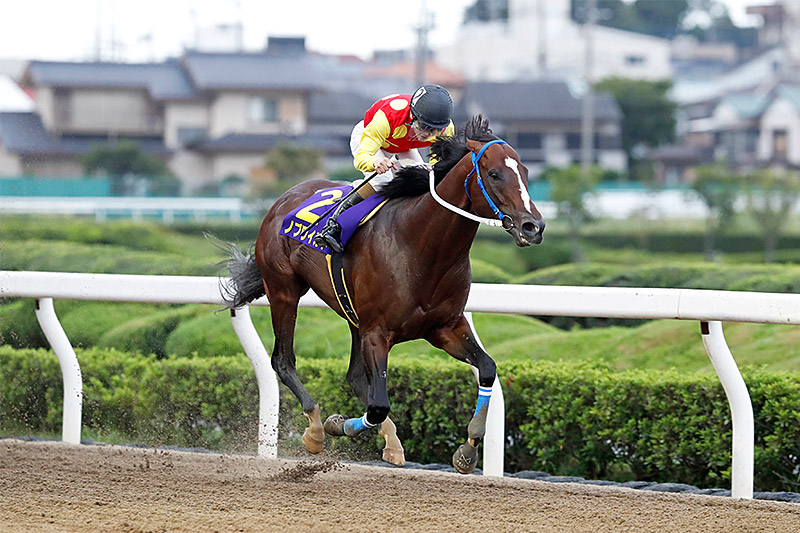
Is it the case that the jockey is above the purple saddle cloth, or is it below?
above

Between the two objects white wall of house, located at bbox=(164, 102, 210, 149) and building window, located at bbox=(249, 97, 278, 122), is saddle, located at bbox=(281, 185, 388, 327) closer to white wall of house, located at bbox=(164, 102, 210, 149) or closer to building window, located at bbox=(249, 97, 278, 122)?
white wall of house, located at bbox=(164, 102, 210, 149)

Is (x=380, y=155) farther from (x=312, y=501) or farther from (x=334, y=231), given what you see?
(x=312, y=501)

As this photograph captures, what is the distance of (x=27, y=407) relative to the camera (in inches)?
243

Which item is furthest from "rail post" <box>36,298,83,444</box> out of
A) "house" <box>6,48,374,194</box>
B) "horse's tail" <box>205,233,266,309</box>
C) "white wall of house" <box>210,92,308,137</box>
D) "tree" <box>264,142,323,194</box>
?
"white wall of house" <box>210,92,308,137</box>

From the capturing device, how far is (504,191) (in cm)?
399

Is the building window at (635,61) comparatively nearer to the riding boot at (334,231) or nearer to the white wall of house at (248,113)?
the white wall of house at (248,113)

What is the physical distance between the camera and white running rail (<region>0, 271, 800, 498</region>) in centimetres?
433

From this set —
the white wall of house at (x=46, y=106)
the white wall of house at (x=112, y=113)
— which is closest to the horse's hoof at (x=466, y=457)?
the white wall of house at (x=46, y=106)

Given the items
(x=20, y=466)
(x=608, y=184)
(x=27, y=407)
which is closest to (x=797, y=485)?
(x=20, y=466)

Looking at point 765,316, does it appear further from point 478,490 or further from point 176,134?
point 176,134

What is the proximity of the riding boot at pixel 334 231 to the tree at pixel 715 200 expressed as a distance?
2340 centimetres

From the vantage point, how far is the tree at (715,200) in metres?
28.1

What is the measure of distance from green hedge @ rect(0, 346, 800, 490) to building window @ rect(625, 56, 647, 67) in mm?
71771

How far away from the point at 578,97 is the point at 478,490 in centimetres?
4777
